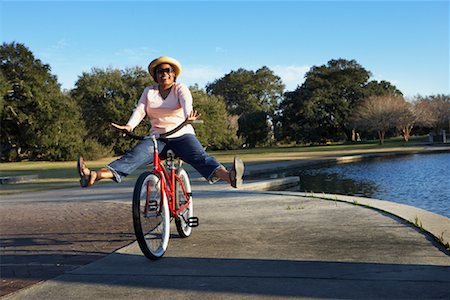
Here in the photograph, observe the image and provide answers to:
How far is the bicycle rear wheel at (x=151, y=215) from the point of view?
3.47 m

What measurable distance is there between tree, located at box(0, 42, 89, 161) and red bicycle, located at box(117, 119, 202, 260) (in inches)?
1258

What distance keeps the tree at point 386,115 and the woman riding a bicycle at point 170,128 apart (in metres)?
39.5

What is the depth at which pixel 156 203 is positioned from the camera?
12.4 feet

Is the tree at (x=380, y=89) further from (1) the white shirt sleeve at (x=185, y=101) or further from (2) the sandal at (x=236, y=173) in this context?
(2) the sandal at (x=236, y=173)

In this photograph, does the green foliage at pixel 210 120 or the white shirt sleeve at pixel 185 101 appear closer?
the white shirt sleeve at pixel 185 101

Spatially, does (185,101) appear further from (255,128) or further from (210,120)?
(255,128)

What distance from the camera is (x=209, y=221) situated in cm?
552

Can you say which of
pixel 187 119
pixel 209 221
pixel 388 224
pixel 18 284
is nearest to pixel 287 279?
pixel 187 119

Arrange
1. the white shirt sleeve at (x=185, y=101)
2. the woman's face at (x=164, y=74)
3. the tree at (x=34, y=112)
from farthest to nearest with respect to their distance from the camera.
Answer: the tree at (x=34, y=112)
the woman's face at (x=164, y=74)
the white shirt sleeve at (x=185, y=101)

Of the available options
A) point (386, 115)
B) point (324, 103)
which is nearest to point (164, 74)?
point (386, 115)

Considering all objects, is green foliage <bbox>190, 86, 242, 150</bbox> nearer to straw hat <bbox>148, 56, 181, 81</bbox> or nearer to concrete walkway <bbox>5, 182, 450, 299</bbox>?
concrete walkway <bbox>5, 182, 450, 299</bbox>

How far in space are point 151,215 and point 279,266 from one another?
114 centimetres

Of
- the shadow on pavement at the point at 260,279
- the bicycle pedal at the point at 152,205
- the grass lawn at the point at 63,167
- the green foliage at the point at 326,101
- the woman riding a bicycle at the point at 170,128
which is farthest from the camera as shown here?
the green foliage at the point at 326,101

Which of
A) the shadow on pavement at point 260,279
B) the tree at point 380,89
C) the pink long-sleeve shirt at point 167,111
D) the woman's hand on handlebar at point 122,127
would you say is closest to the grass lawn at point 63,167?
the pink long-sleeve shirt at point 167,111
